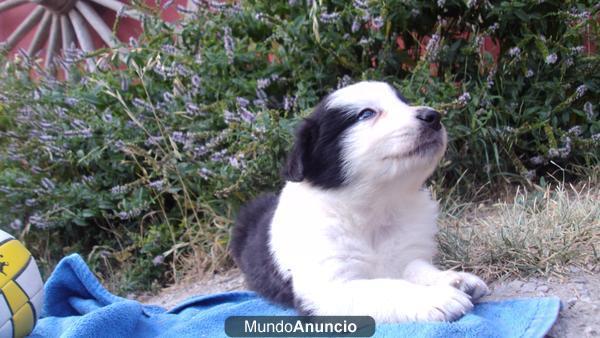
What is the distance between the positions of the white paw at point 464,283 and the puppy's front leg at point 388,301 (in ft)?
0.40

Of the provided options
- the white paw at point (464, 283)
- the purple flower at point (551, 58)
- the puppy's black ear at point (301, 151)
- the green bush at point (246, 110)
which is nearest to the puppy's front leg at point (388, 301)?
the white paw at point (464, 283)

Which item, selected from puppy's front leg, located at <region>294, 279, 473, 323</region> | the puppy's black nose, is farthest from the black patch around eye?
puppy's front leg, located at <region>294, 279, 473, 323</region>

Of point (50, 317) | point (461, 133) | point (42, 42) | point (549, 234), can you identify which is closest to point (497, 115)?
point (461, 133)

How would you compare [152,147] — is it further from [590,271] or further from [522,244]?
[590,271]

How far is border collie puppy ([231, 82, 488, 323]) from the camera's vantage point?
2199 mm

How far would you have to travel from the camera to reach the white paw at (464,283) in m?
2.31

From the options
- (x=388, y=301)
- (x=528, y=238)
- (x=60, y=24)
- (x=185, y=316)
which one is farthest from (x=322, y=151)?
(x=60, y=24)

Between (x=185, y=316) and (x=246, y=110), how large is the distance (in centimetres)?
152

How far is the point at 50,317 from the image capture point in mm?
2855

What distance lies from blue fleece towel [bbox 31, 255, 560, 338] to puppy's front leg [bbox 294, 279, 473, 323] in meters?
0.05

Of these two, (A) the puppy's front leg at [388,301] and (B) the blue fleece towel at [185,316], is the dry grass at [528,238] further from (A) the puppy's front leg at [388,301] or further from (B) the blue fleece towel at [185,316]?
(A) the puppy's front leg at [388,301]

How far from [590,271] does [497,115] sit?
5.15ft

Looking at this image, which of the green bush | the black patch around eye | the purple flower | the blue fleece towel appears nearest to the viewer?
the blue fleece towel

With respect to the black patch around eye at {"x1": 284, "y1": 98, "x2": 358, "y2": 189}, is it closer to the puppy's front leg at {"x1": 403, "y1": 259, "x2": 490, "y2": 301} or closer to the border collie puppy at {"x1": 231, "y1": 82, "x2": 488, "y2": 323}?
the border collie puppy at {"x1": 231, "y1": 82, "x2": 488, "y2": 323}
